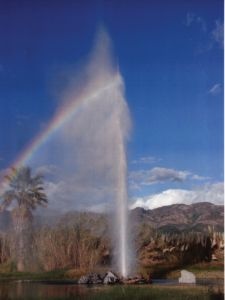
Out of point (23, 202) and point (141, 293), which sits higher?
point (23, 202)

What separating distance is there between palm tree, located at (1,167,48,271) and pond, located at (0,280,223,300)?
1.20 ft

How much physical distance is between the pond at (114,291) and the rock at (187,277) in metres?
0.07

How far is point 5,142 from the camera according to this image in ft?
24.0

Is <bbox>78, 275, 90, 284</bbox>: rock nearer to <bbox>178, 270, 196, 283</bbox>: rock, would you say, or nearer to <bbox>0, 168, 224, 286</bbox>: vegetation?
<bbox>0, 168, 224, 286</bbox>: vegetation

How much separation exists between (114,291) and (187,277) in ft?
2.91

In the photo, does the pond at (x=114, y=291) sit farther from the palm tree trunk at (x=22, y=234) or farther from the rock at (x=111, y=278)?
the palm tree trunk at (x=22, y=234)

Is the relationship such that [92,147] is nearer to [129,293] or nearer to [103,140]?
[103,140]

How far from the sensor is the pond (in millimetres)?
6918

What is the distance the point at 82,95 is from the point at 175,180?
1.55 m

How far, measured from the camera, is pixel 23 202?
24.0 ft

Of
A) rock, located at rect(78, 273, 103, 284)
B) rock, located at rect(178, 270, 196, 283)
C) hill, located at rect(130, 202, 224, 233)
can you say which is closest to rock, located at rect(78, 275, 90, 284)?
rock, located at rect(78, 273, 103, 284)

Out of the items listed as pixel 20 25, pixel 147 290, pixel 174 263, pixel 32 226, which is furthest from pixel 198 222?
pixel 20 25

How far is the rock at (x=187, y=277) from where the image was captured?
7.03m

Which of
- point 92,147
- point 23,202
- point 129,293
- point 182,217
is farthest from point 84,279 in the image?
point 92,147
